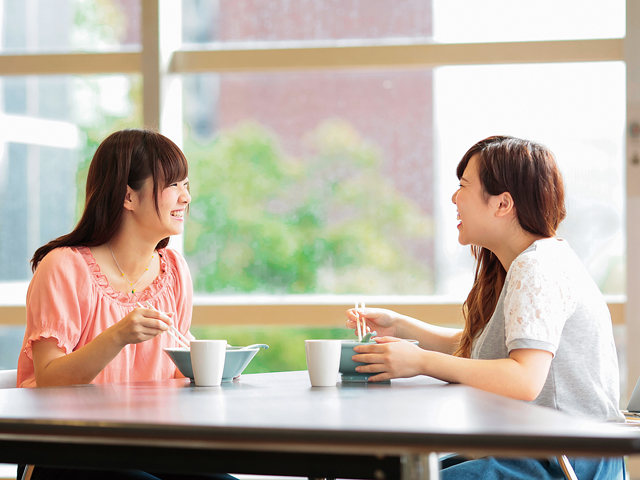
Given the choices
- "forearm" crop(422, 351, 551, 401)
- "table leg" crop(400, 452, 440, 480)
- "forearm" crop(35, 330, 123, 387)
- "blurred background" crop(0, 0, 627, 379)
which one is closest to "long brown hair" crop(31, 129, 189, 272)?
"forearm" crop(35, 330, 123, 387)

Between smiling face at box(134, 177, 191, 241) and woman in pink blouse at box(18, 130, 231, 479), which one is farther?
smiling face at box(134, 177, 191, 241)

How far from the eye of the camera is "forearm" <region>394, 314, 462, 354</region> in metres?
1.66

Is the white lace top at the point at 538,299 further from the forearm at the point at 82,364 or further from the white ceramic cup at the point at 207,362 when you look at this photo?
the forearm at the point at 82,364

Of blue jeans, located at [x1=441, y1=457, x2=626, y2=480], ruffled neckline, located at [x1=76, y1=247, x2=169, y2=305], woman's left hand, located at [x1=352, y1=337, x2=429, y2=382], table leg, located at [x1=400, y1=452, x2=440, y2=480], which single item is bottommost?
blue jeans, located at [x1=441, y1=457, x2=626, y2=480]

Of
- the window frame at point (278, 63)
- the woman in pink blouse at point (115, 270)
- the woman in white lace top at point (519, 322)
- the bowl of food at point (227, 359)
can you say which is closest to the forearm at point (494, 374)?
the woman in white lace top at point (519, 322)

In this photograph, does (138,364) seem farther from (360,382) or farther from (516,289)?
(516,289)

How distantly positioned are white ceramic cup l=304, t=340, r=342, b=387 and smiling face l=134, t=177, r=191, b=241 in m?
0.69

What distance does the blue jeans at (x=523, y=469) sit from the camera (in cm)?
118

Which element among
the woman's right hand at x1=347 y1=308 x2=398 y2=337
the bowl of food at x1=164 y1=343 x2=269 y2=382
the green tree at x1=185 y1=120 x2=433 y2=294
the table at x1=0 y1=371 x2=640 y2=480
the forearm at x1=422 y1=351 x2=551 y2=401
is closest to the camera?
the table at x1=0 y1=371 x2=640 y2=480

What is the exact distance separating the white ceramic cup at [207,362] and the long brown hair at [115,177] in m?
0.59

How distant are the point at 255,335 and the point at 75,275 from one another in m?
1.44

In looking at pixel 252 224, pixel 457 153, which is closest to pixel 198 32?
pixel 252 224

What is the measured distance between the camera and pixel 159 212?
5.58ft

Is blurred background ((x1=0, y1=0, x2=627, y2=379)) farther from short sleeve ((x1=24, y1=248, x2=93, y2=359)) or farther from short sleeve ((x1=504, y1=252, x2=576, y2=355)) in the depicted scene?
short sleeve ((x1=504, y1=252, x2=576, y2=355))
